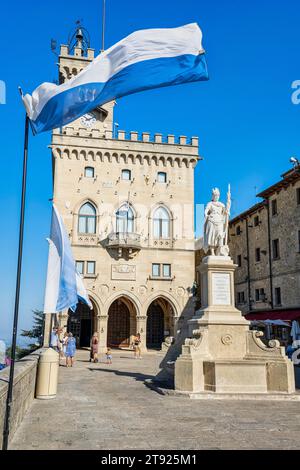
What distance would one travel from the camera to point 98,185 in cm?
3500

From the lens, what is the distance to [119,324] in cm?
3809

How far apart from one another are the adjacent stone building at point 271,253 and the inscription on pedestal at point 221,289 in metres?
18.1

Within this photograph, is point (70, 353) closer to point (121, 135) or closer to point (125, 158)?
point (125, 158)

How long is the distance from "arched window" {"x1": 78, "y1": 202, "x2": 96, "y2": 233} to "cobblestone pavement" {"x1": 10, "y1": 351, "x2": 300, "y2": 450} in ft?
76.2

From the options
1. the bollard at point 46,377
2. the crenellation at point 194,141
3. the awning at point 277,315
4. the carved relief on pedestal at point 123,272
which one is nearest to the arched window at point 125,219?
the carved relief on pedestal at point 123,272

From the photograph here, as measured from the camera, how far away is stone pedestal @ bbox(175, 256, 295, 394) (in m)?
10.9

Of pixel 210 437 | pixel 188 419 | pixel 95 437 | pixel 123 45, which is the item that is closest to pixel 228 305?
pixel 188 419

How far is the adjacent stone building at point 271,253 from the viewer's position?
3116cm

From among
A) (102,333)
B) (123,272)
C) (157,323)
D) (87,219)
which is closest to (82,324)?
(102,333)

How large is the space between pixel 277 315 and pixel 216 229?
20.4 metres

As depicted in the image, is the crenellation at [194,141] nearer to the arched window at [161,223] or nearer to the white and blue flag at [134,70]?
the arched window at [161,223]

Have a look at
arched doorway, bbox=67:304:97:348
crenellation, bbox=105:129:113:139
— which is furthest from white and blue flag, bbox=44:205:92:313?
crenellation, bbox=105:129:113:139

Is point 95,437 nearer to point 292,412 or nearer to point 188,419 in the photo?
point 188,419

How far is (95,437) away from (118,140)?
103ft
